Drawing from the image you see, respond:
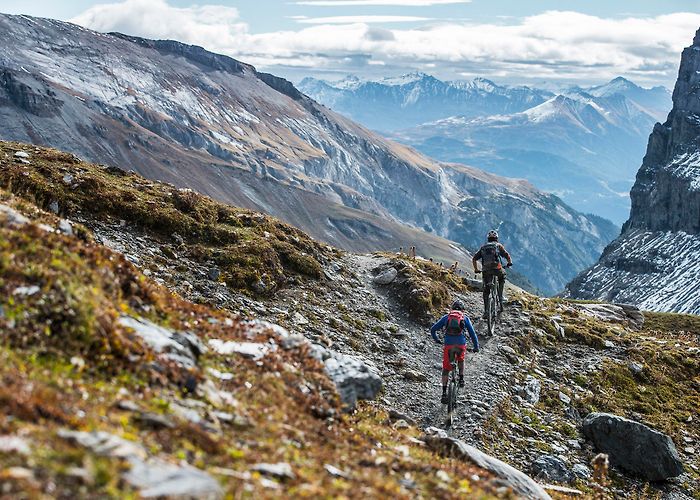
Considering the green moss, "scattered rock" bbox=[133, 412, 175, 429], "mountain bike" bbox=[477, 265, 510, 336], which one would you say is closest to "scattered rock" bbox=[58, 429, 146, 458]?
"scattered rock" bbox=[133, 412, 175, 429]

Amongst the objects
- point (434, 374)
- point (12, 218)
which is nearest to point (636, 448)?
point (434, 374)

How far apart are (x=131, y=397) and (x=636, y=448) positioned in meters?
16.2

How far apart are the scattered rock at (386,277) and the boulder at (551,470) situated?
11840 mm

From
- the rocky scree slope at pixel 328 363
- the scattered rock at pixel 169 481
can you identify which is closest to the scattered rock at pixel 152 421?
the rocky scree slope at pixel 328 363

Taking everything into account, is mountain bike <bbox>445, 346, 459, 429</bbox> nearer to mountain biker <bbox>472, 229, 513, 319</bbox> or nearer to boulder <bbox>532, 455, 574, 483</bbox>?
boulder <bbox>532, 455, 574, 483</bbox>

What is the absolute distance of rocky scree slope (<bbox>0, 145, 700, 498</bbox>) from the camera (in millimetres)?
8633

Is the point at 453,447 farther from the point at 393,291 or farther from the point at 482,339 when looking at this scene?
the point at 393,291

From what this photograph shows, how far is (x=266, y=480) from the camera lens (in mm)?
7406

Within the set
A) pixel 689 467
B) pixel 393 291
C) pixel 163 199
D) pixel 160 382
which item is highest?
pixel 163 199

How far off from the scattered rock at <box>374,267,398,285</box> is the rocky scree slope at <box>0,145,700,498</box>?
0.26ft

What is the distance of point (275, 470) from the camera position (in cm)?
775

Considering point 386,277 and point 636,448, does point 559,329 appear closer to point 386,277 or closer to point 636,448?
point 386,277

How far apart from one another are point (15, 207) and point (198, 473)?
9.13 meters

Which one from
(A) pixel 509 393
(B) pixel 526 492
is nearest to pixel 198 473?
(B) pixel 526 492
